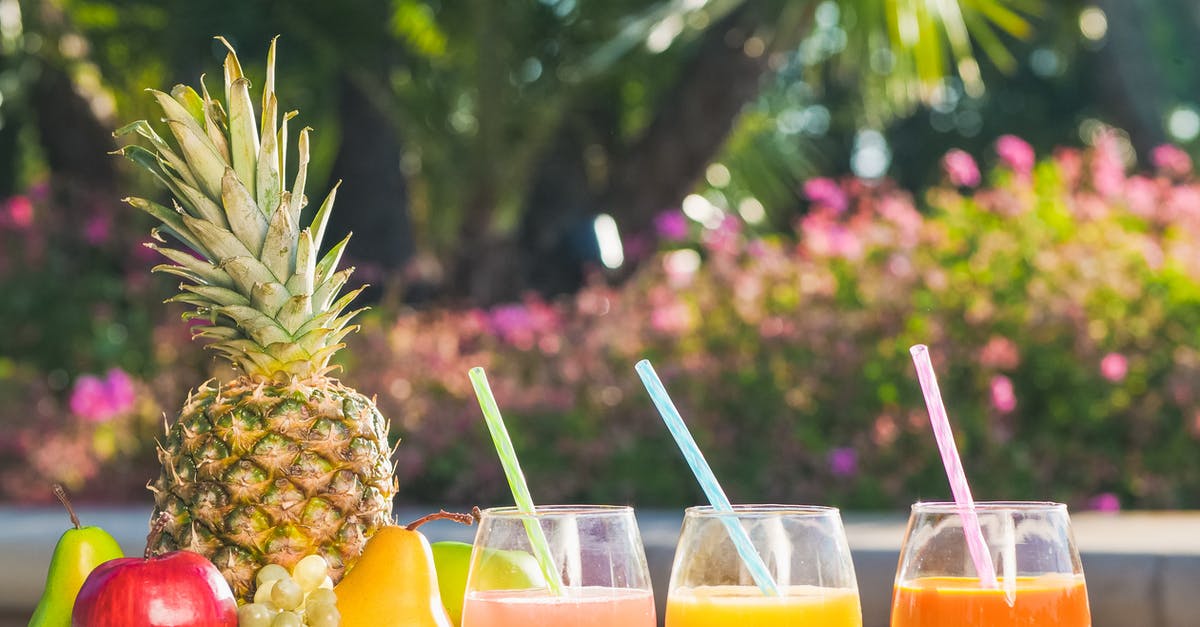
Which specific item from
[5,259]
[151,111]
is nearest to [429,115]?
[151,111]

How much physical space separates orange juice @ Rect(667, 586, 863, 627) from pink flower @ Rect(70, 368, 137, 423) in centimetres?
559

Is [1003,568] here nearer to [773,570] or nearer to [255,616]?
[773,570]

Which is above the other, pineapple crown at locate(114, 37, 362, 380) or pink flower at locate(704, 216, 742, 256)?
pink flower at locate(704, 216, 742, 256)

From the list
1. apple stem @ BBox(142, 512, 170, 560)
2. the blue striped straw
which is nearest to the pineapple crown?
apple stem @ BBox(142, 512, 170, 560)

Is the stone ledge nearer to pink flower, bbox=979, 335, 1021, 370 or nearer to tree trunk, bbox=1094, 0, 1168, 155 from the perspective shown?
pink flower, bbox=979, 335, 1021, 370

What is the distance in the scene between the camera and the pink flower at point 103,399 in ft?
21.5

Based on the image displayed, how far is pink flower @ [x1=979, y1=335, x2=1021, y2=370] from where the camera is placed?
5.83 meters

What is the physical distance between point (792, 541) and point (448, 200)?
9991mm

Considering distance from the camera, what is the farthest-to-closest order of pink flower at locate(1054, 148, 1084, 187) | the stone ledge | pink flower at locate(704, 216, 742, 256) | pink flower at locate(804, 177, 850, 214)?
pink flower at locate(804, 177, 850, 214) → pink flower at locate(1054, 148, 1084, 187) → pink flower at locate(704, 216, 742, 256) → the stone ledge

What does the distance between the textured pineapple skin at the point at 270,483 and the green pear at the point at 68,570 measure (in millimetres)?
141

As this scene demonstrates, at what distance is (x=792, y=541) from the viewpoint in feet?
5.06

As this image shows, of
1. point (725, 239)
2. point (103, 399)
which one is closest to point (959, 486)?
point (725, 239)

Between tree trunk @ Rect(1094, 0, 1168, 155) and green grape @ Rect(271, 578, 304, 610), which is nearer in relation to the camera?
green grape @ Rect(271, 578, 304, 610)

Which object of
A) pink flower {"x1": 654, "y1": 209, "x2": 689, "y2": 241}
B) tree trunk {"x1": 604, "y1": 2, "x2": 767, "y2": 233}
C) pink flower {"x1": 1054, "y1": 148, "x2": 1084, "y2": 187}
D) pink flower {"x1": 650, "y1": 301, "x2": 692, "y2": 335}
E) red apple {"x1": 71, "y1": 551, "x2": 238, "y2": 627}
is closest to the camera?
red apple {"x1": 71, "y1": 551, "x2": 238, "y2": 627}
